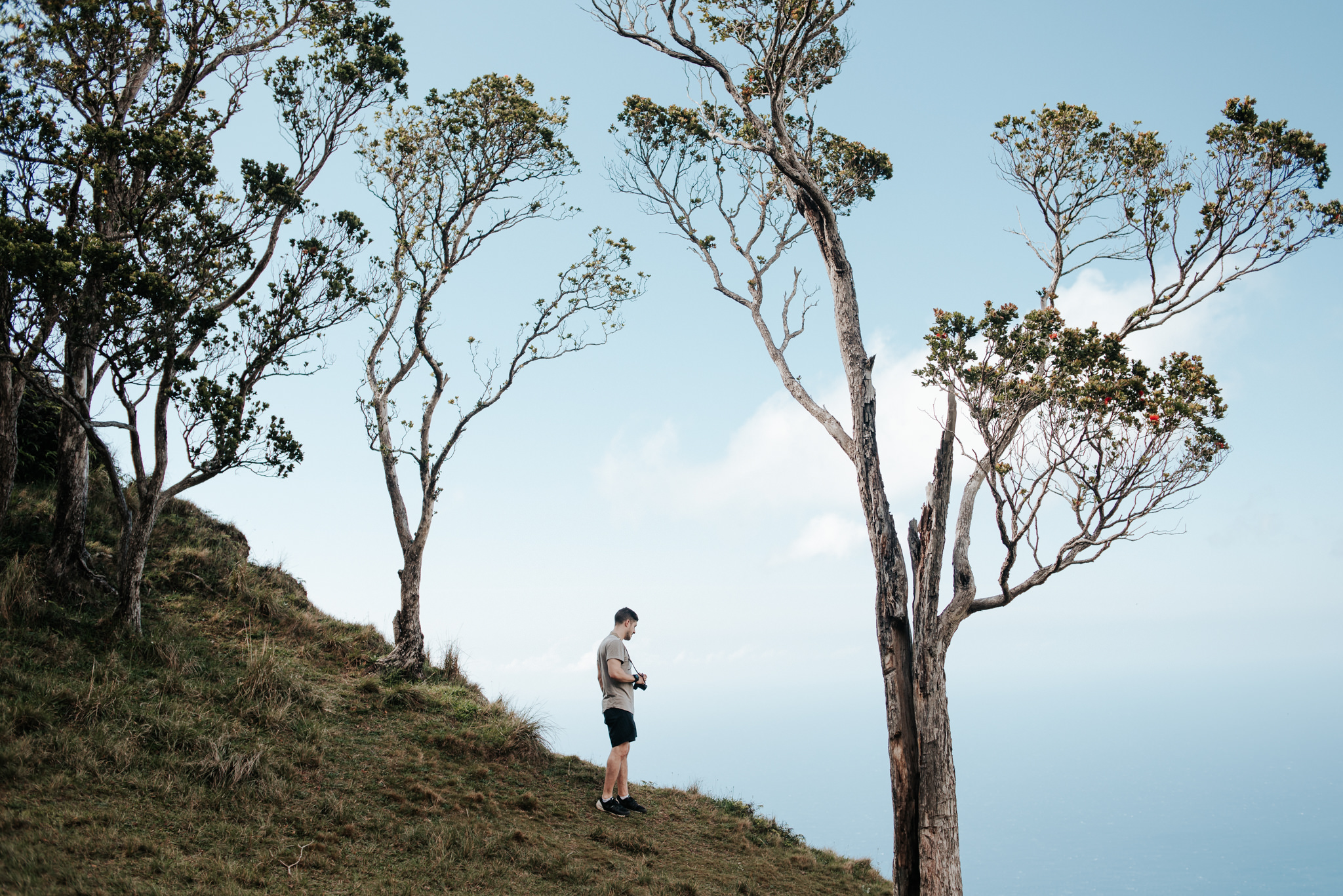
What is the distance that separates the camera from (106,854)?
5293 millimetres

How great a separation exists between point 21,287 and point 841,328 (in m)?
10.4

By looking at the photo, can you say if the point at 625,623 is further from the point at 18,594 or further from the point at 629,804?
the point at 18,594

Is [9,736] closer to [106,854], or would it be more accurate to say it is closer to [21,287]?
[106,854]

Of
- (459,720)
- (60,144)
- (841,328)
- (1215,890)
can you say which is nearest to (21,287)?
(60,144)

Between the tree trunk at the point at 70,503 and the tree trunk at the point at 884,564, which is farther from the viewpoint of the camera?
the tree trunk at the point at 70,503

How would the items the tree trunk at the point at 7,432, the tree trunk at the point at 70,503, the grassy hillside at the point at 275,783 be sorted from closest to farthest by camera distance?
1. the grassy hillside at the point at 275,783
2. the tree trunk at the point at 7,432
3. the tree trunk at the point at 70,503

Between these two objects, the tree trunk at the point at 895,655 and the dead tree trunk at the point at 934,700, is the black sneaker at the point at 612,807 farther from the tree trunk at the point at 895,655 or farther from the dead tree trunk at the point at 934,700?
the dead tree trunk at the point at 934,700

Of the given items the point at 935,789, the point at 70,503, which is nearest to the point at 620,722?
the point at 935,789

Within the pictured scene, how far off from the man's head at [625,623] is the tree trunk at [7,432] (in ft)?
28.3

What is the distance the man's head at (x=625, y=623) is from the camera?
8539 mm

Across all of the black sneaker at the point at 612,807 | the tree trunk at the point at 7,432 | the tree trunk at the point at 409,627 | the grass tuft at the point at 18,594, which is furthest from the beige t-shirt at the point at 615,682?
the tree trunk at the point at 7,432

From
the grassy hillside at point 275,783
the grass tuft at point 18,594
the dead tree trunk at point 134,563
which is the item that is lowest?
the grassy hillside at point 275,783

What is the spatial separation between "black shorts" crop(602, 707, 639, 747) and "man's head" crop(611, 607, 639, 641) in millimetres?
788

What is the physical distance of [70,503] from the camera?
1059 centimetres
